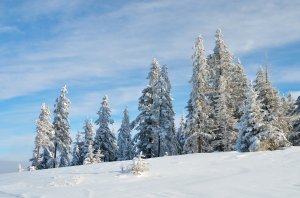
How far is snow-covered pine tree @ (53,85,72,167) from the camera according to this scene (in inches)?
2119

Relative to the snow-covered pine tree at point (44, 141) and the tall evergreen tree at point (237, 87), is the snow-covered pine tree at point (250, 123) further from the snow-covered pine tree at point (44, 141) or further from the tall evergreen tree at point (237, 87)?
the snow-covered pine tree at point (44, 141)

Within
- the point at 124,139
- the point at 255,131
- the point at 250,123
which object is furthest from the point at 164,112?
the point at 124,139

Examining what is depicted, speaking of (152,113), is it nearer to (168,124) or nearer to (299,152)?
(168,124)

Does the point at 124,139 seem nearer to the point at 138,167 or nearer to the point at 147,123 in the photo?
the point at 147,123

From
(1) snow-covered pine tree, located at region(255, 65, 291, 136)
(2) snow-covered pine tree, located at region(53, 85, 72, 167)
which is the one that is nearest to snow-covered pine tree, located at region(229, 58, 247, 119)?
(1) snow-covered pine tree, located at region(255, 65, 291, 136)

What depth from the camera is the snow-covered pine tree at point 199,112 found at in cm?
4166

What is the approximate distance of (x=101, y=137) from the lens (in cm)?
5519

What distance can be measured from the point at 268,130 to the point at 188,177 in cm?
1561

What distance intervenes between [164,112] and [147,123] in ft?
7.58

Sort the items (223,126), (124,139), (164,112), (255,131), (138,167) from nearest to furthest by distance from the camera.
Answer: (138,167) → (255,131) → (223,126) → (164,112) → (124,139)

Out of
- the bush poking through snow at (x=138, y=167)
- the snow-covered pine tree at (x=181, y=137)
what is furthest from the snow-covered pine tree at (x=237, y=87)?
the bush poking through snow at (x=138, y=167)

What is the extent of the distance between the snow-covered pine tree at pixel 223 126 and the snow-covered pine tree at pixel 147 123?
24.3ft

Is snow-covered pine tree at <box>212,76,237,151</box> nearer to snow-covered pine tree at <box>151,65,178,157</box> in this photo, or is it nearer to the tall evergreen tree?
the tall evergreen tree

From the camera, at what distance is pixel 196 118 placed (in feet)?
137
